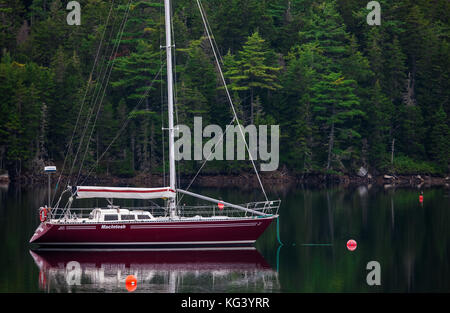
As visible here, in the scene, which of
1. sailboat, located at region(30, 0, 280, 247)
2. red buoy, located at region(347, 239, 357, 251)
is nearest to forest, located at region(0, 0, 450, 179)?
sailboat, located at region(30, 0, 280, 247)

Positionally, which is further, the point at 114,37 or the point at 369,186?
the point at 114,37

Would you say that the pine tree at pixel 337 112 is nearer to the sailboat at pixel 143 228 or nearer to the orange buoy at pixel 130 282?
the sailboat at pixel 143 228

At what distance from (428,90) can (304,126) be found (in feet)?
56.3

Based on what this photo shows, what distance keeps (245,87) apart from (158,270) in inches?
2173

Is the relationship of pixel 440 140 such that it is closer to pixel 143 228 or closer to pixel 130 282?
pixel 143 228

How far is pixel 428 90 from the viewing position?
97438 millimetres

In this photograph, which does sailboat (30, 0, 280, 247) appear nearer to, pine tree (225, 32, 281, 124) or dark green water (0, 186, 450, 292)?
dark green water (0, 186, 450, 292)

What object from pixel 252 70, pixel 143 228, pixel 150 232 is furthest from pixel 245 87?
pixel 143 228

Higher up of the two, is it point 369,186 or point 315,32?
point 315,32

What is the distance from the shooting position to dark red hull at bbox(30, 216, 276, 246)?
138ft

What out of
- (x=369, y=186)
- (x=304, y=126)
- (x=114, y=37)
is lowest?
(x=369, y=186)
